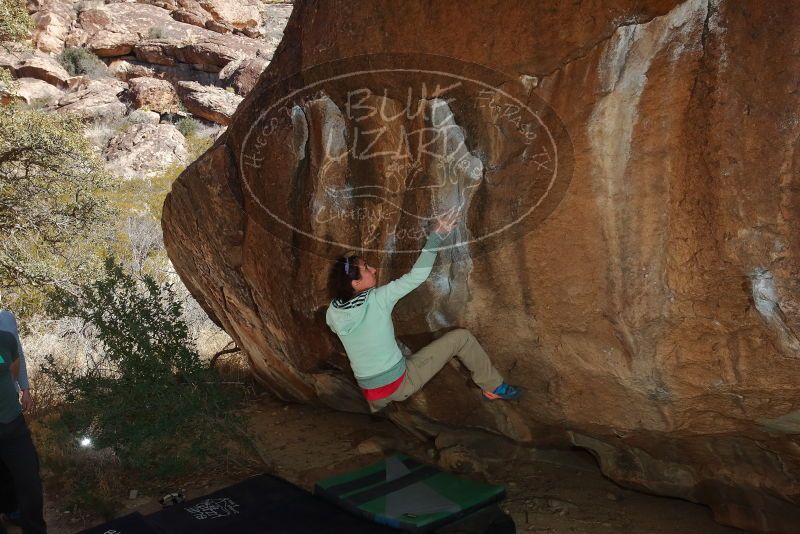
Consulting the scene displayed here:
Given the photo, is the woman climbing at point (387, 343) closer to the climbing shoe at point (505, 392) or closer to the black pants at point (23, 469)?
the climbing shoe at point (505, 392)

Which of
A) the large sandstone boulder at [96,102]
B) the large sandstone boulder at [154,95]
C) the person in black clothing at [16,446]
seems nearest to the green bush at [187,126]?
the large sandstone boulder at [154,95]

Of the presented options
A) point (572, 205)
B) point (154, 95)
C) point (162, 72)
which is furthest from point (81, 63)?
point (572, 205)

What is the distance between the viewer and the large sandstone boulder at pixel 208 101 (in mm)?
18641

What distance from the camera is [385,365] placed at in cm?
311

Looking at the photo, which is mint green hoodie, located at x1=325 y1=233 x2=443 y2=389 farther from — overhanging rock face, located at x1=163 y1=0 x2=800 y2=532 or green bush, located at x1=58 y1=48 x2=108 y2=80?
green bush, located at x1=58 y1=48 x2=108 y2=80

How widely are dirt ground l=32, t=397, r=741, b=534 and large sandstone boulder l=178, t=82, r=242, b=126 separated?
1532cm

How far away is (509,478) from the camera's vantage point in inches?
144

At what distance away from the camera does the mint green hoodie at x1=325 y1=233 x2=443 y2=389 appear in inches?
115

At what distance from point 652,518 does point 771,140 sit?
2035mm

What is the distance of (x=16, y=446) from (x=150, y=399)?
121 cm

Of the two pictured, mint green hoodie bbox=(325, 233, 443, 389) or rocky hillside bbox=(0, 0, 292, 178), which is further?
rocky hillside bbox=(0, 0, 292, 178)

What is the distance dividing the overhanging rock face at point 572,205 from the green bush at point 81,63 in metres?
18.8

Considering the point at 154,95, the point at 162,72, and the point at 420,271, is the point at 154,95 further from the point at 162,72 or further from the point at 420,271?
the point at 420,271

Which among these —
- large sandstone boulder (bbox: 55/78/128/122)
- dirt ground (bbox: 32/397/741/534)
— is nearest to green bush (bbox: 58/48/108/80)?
large sandstone boulder (bbox: 55/78/128/122)
